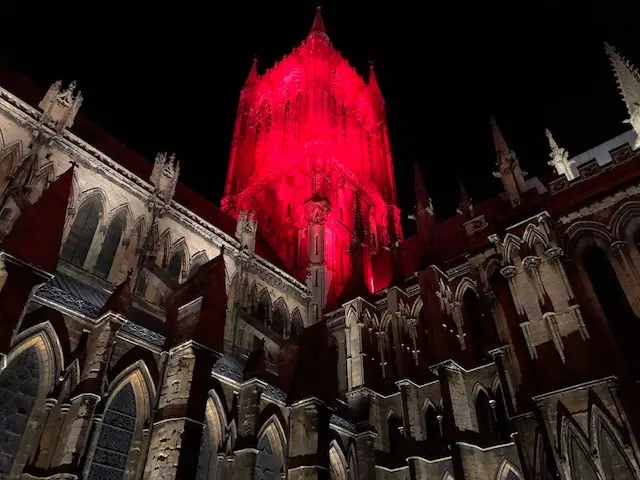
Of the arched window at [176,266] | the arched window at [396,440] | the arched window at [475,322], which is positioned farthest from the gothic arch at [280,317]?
the arched window at [475,322]

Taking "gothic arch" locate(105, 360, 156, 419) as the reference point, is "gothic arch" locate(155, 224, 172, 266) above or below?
above

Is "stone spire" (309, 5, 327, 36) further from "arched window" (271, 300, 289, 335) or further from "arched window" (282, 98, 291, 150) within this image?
"arched window" (271, 300, 289, 335)

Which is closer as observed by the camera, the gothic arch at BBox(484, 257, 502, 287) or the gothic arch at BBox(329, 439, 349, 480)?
the gothic arch at BBox(329, 439, 349, 480)

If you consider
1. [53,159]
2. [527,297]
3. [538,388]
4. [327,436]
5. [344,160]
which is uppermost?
[344,160]

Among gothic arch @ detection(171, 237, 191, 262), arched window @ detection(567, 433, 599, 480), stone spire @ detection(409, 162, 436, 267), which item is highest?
stone spire @ detection(409, 162, 436, 267)

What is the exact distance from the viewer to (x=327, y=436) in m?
14.2

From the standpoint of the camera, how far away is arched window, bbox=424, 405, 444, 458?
1672cm

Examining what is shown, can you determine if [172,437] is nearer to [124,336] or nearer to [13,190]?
[124,336]

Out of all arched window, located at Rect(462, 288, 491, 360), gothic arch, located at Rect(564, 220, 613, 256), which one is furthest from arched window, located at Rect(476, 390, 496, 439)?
gothic arch, located at Rect(564, 220, 613, 256)

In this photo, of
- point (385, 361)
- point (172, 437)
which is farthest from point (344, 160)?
point (172, 437)

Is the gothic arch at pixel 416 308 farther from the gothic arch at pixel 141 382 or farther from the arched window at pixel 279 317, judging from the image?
the gothic arch at pixel 141 382

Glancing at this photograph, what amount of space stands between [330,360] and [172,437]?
21.1 ft

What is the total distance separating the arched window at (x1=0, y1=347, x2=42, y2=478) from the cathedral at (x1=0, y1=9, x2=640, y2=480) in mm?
43

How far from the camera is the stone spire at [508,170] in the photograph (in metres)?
19.0
